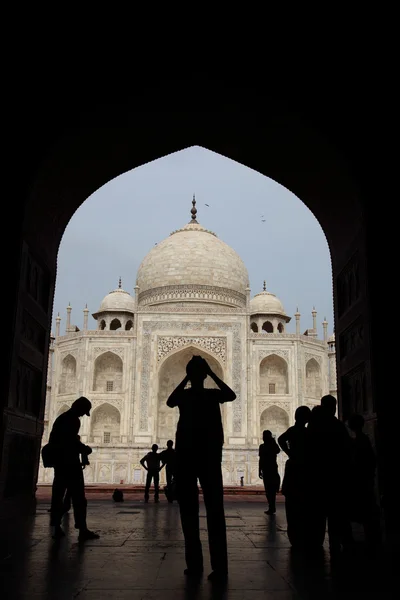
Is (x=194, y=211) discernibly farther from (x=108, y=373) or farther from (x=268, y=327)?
(x=108, y=373)

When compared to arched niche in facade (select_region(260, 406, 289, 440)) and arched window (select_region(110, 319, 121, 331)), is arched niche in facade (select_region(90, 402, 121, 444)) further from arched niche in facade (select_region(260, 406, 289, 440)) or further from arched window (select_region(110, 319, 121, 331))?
arched niche in facade (select_region(260, 406, 289, 440))

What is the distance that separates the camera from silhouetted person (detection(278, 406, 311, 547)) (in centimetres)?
418

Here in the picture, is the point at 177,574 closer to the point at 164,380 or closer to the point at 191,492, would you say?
the point at 191,492

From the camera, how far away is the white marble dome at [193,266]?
30.1m

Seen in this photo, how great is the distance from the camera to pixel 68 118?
6.31m

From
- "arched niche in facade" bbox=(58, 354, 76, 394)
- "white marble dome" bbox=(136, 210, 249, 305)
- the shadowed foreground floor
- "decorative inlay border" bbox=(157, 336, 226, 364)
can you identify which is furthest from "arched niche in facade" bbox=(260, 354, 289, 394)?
the shadowed foreground floor

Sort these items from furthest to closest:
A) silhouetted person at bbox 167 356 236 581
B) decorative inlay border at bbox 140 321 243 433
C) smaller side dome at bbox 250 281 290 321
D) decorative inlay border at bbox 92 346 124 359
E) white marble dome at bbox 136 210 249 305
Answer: smaller side dome at bbox 250 281 290 321
white marble dome at bbox 136 210 249 305
decorative inlay border at bbox 92 346 124 359
decorative inlay border at bbox 140 321 243 433
silhouetted person at bbox 167 356 236 581

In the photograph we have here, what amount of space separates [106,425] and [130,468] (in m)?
3.52

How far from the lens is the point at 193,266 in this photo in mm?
30422

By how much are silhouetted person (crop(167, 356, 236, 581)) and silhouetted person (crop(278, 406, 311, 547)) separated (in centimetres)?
106

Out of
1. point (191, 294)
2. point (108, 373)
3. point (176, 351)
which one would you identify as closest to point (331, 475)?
point (176, 351)

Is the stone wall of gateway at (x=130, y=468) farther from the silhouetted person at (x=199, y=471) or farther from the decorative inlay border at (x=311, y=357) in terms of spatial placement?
the silhouetted person at (x=199, y=471)

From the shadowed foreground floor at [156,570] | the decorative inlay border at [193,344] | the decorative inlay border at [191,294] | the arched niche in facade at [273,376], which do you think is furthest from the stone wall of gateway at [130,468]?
the shadowed foreground floor at [156,570]

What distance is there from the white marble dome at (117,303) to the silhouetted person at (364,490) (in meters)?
26.4
